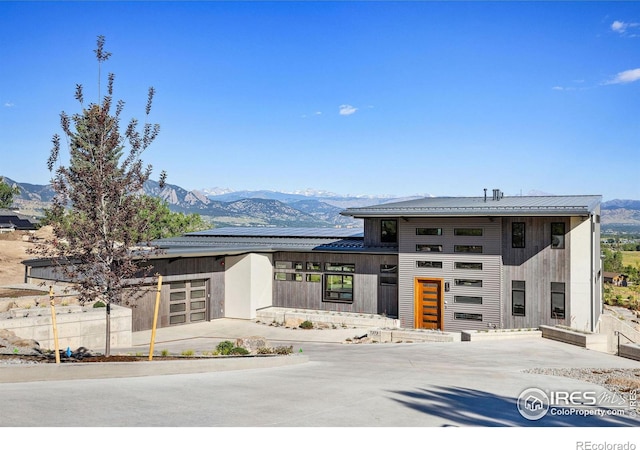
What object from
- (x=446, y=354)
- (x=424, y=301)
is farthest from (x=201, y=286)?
(x=446, y=354)

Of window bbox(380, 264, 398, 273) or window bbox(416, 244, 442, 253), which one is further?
window bbox(380, 264, 398, 273)

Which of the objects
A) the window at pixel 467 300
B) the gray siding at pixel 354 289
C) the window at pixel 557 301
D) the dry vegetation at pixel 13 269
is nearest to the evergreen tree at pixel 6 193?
the dry vegetation at pixel 13 269

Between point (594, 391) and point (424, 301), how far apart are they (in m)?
12.0

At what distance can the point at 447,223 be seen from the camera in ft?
70.3

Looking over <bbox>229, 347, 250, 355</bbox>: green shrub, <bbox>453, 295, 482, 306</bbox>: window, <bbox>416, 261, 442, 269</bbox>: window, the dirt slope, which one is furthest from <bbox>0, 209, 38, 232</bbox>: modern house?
<bbox>229, 347, 250, 355</bbox>: green shrub

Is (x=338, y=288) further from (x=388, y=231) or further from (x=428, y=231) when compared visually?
(x=428, y=231)

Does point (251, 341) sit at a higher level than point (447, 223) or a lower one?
lower

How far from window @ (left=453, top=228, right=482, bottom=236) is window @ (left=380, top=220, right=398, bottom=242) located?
3.18 m

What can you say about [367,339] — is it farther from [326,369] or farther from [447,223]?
[326,369]

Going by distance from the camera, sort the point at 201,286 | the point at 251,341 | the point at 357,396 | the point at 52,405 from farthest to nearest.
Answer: the point at 201,286, the point at 251,341, the point at 357,396, the point at 52,405

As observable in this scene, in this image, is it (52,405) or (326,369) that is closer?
(52,405)

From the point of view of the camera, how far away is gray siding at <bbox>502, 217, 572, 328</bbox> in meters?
19.8

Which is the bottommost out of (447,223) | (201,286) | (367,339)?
(367,339)

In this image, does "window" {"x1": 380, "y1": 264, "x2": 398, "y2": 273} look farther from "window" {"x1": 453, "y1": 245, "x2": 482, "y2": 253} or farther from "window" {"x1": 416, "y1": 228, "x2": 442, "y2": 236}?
"window" {"x1": 453, "y1": 245, "x2": 482, "y2": 253}
